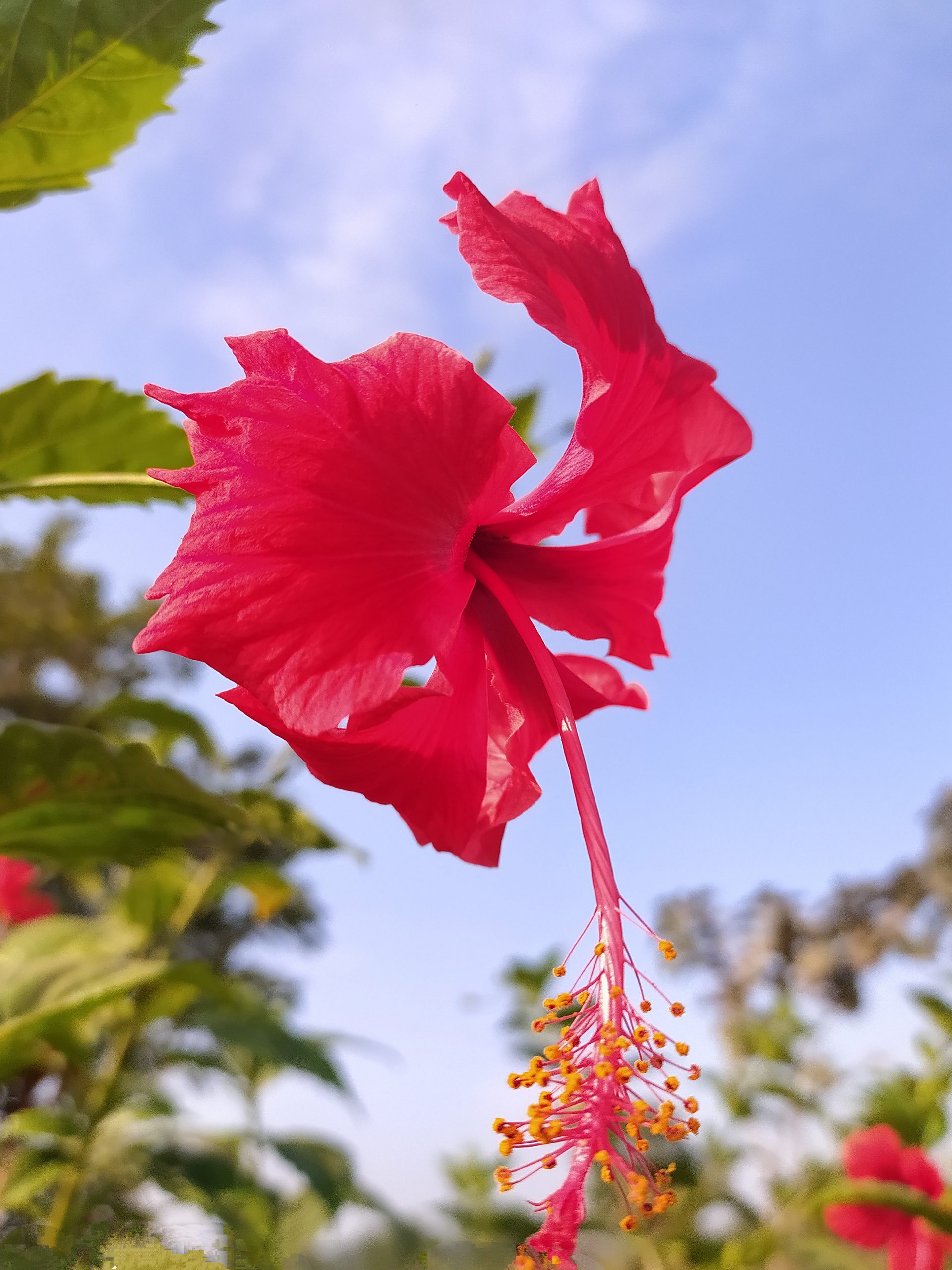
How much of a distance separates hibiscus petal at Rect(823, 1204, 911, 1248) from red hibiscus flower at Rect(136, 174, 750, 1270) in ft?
5.99

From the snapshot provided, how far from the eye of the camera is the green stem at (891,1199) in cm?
171

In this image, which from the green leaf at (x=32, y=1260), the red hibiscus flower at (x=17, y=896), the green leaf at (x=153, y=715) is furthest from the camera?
the red hibiscus flower at (x=17, y=896)

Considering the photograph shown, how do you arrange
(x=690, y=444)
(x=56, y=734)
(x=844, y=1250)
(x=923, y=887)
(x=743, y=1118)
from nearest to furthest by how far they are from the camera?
(x=690, y=444), (x=56, y=734), (x=844, y=1250), (x=743, y=1118), (x=923, y=887)

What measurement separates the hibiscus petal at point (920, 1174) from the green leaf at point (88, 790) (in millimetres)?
2092

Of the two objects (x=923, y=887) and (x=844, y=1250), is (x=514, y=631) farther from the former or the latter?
(x=923, y=887)

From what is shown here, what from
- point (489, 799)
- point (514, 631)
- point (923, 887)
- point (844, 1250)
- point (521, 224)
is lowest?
point (844, 1250)

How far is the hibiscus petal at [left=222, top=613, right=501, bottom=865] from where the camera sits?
86 cm

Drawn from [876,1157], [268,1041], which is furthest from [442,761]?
[876,1157]

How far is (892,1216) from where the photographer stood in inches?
86.7

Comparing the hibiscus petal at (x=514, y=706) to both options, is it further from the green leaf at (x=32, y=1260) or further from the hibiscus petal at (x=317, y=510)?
the green leaf at (x=32, y=1260)

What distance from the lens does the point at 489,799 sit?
96 cm

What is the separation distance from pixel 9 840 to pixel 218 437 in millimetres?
684

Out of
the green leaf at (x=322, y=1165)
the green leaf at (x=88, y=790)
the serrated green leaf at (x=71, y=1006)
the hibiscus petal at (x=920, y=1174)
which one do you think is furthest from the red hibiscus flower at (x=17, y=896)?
the hibiscus petal at (x=920, y=1174)

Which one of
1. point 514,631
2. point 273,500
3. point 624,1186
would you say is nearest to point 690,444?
point 514,631
